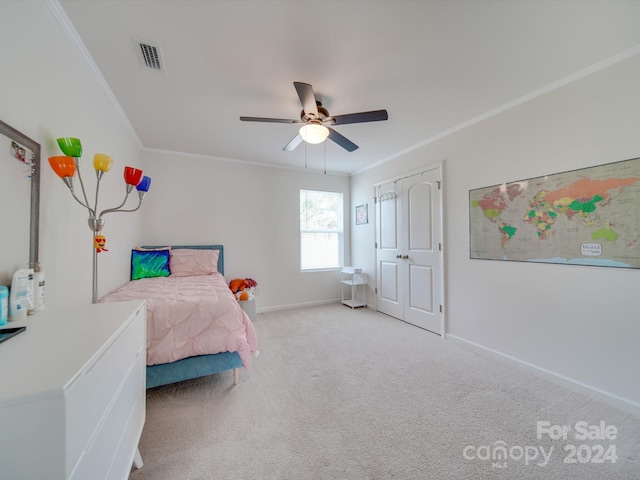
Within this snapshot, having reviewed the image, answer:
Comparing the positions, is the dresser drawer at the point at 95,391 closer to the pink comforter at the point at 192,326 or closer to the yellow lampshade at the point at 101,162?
the pink comforter at the point at 192,326

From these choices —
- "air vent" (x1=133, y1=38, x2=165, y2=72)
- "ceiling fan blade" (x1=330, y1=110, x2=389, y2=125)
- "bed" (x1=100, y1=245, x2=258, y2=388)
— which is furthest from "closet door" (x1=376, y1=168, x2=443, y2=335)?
"air vent" (x1=133, y1=38, x2=165, y2=72)

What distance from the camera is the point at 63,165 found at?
1.35 metres

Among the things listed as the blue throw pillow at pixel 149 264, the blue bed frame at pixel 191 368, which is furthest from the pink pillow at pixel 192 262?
the blue bed frame at pixel 191 368

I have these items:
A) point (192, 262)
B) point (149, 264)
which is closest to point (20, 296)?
point (149, 264)

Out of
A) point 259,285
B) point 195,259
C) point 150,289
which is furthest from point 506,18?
point 259,285

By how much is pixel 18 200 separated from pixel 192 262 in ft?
7.62

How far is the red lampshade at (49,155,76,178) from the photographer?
1.33 meters

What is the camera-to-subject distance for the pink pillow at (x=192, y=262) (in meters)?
3.31

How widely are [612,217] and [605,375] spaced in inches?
46.8

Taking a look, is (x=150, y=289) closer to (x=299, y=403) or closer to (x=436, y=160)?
(x=299, y=403)

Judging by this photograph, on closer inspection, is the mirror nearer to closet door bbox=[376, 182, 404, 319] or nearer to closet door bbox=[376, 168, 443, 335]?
closet door bbox=[376, 168, 443, 335]

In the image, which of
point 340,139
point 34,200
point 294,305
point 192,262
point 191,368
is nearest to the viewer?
point 34,200

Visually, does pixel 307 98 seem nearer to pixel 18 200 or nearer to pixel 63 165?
pixel 63 165

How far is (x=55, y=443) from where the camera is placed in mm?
590
